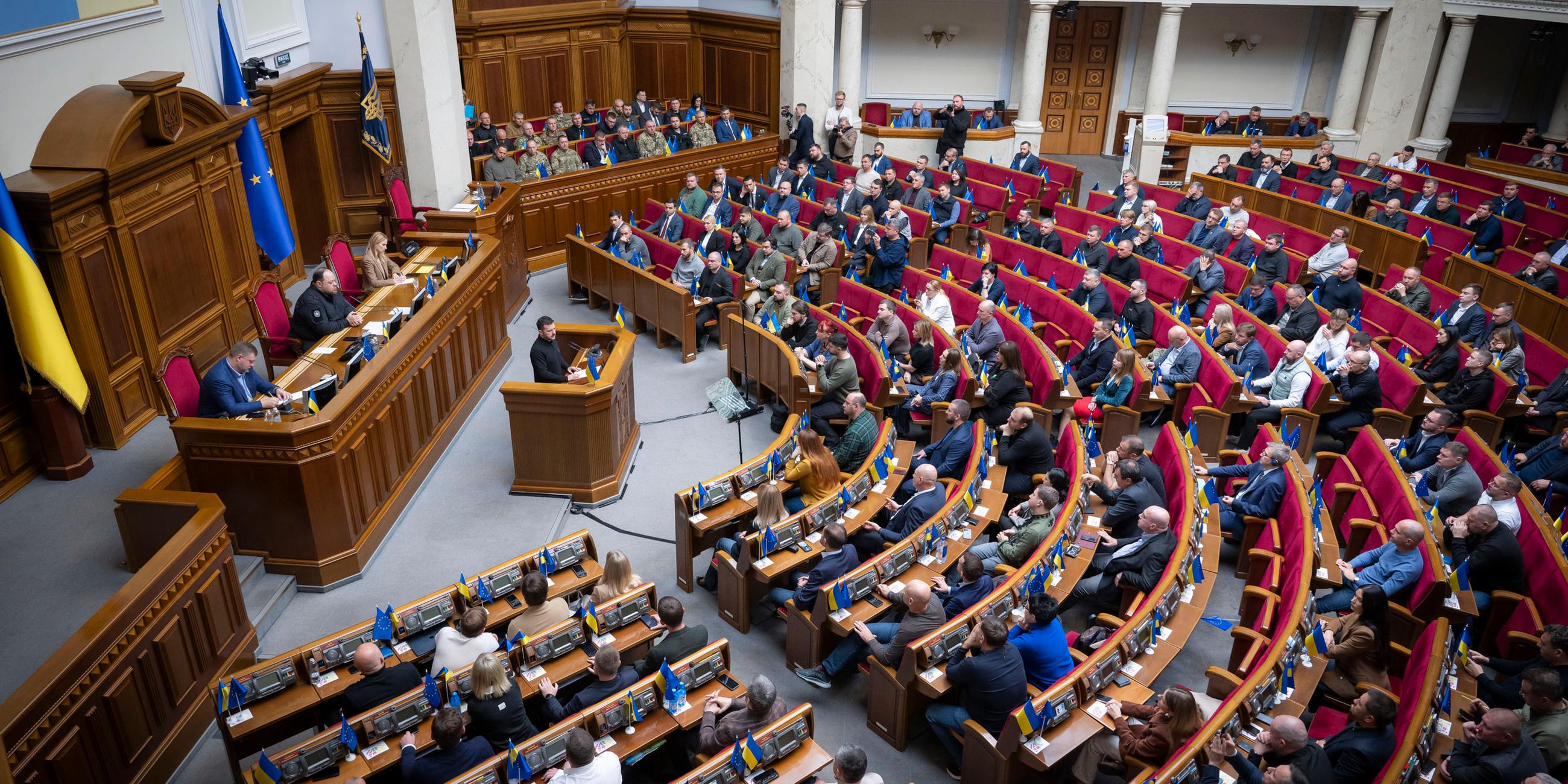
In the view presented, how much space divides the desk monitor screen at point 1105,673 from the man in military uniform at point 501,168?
9.63 m

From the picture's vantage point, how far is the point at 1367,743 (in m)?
4.43

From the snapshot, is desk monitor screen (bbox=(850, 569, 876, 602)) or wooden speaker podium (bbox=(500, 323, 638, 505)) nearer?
desk monitor screen (bbox=(850, 569, 876, 602))

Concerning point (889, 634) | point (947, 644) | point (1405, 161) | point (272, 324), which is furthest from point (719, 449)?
point (1405, 161)

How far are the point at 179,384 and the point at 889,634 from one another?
467 centimetres

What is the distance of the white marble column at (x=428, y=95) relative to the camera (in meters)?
10.4

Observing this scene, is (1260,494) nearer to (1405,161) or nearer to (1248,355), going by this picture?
(1248,355)

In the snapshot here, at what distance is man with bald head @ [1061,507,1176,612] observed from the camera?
5879 millimetres

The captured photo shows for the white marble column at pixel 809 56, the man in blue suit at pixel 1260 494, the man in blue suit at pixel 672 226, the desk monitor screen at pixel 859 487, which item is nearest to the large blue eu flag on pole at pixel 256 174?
the man in blue suit at pixel 672 226

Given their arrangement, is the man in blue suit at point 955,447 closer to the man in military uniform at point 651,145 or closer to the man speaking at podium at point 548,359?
the man speaking at podium at point 548,359

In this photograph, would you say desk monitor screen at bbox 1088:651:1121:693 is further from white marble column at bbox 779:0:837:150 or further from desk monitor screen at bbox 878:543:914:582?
white marble column at bbox 779:0:837:150

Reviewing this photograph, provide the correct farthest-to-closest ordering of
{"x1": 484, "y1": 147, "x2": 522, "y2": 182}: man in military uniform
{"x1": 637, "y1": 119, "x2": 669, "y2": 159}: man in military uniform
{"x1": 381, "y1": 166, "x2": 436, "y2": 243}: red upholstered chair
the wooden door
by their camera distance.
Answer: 1. the wooden door
2. {"x1": 637, "y1": 119, "x2": 669, "y2": 159}: man in military uniform
3. {"x1": 484, "y1": 147, "x2": 522, "y2": 182}: man in military uniform
4. {"x1": 381, "y1": 166, "x2": 436, "y2": 243}: red upholstered chair

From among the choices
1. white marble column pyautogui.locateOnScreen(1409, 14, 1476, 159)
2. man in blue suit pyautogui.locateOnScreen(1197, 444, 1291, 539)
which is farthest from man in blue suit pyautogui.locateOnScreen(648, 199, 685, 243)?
white marble column pyautogui.locateOnScreen(1409, 14, 1476, 159)

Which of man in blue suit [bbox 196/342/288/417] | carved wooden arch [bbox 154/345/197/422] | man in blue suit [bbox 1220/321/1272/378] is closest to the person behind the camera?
carved wooden arch [bbox 154/345/197/422]

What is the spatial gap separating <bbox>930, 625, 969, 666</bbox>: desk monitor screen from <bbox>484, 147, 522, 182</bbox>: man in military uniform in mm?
9084
